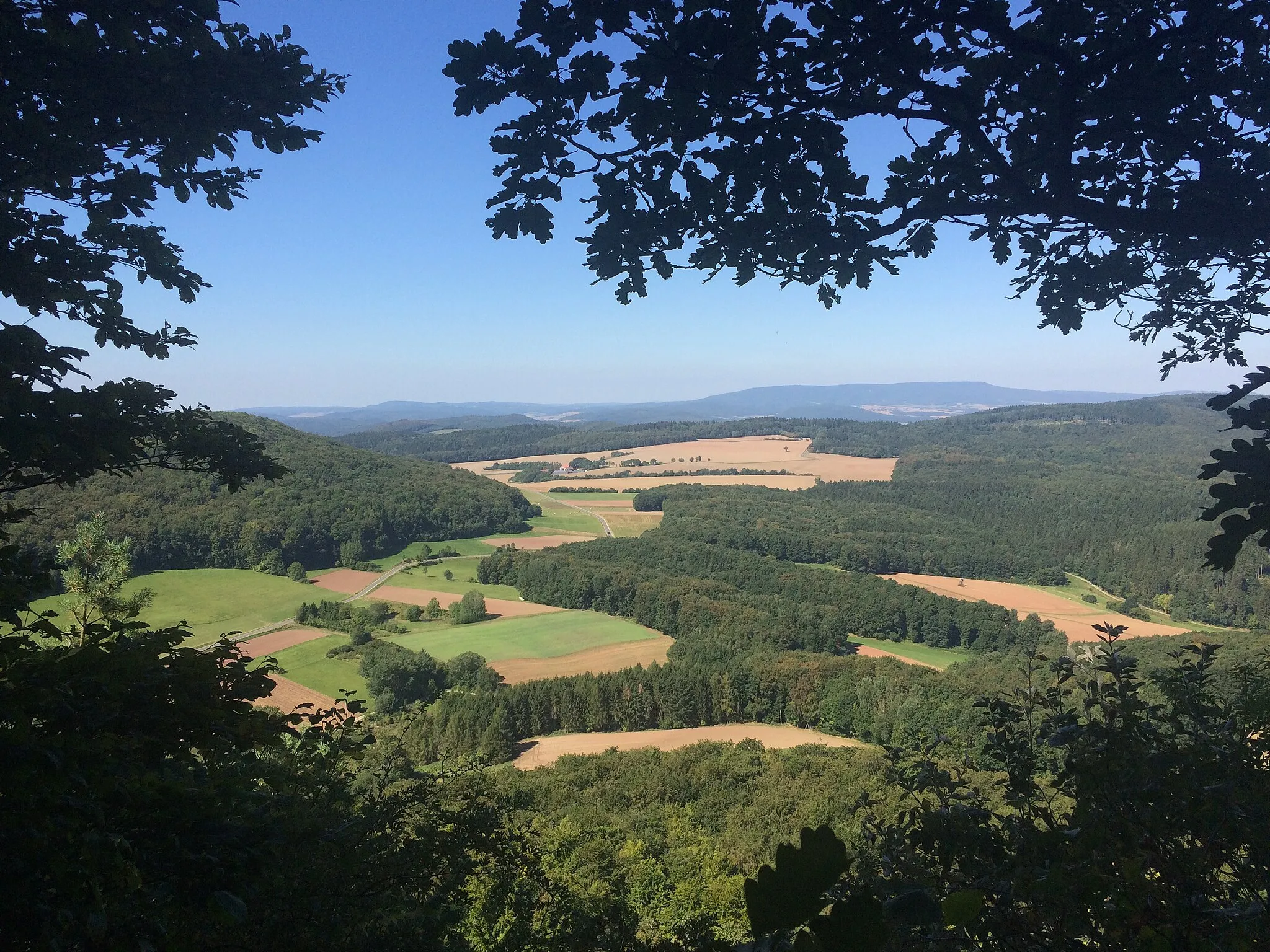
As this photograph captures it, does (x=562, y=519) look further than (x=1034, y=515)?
No

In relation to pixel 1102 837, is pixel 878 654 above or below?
below

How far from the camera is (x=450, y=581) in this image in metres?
56.1

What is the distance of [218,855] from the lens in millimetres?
2359

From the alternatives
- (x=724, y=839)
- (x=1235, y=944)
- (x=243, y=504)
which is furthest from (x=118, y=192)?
(x=243, y=504)

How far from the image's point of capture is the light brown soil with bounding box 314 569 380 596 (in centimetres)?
4789

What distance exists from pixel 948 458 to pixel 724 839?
372 feet

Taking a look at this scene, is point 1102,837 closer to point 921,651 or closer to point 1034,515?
point 921,651

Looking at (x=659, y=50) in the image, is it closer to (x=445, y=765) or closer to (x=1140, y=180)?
(x=1140, y=180)

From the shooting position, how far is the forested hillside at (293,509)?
120 feet

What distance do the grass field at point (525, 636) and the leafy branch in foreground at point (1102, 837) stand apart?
3823 centimetres

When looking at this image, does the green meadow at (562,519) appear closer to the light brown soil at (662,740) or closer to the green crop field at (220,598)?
the green crop field at (220,598)

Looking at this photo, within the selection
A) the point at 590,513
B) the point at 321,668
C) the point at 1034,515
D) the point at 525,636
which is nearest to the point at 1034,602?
the point at 1034,515

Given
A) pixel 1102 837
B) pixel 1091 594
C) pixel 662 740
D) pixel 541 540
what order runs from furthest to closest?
1. pixel 541 540
2. pixel 1091 594
3. pixel 662 740
4. pixel 1102 837

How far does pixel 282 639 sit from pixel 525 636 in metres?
15.1
